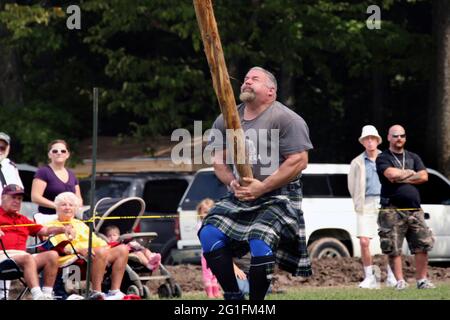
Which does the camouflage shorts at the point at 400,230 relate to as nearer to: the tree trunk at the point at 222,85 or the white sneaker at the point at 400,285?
the white sneaker at the point at 400,285

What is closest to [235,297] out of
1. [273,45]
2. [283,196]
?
[283,196]

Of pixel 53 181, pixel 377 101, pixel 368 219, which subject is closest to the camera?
pixel 53 181

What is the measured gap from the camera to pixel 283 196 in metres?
8.70

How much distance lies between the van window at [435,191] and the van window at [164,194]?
338 centimetres

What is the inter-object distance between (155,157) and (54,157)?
36.3ft

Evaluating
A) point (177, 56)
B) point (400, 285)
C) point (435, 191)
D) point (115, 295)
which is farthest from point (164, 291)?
point (177, 56)

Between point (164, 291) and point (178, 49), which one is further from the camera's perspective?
point (178, 49)

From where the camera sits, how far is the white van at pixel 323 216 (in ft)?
54.3

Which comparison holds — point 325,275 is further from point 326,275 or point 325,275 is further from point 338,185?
point 338,185

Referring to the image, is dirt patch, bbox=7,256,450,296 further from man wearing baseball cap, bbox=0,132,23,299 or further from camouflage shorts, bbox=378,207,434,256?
man wearing baseball cap, bbox=0,132,23,299

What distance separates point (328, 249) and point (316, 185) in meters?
0.90

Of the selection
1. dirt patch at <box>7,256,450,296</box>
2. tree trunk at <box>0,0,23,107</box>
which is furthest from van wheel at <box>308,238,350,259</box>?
tree trunk at <box>0,0,23,107</box>

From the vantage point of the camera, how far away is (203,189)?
668 inches

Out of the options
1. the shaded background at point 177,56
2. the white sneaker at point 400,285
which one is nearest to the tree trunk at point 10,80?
the shaded background at point 177,56
